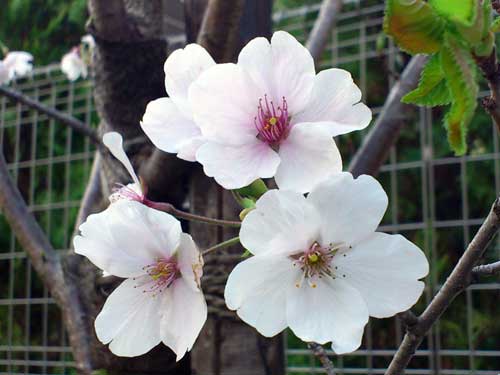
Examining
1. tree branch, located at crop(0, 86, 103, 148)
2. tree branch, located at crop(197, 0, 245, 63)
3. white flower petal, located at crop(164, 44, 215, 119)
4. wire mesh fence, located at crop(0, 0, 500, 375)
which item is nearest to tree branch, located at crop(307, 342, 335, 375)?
white flower petal, located at crop(164, 44, 215, 119)

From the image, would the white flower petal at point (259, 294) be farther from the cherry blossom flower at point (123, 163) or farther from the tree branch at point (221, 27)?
the tree branch at point (221, 27)

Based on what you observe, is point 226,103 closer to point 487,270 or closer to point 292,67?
point 292,67

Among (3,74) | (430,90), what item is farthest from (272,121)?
(3,74)

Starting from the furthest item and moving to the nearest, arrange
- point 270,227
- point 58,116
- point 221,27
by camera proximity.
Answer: point 58,116 < point 221,27 < point 270,227

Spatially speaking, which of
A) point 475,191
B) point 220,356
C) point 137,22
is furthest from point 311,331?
point 475,191

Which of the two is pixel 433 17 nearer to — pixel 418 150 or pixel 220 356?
pixel 220 356

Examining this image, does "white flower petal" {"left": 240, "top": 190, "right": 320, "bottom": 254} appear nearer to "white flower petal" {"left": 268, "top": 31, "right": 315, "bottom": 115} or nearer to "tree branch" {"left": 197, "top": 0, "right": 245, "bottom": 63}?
"white flower petal" {"left": 268, "top": 31, "right": 315, "bottom": 115}
